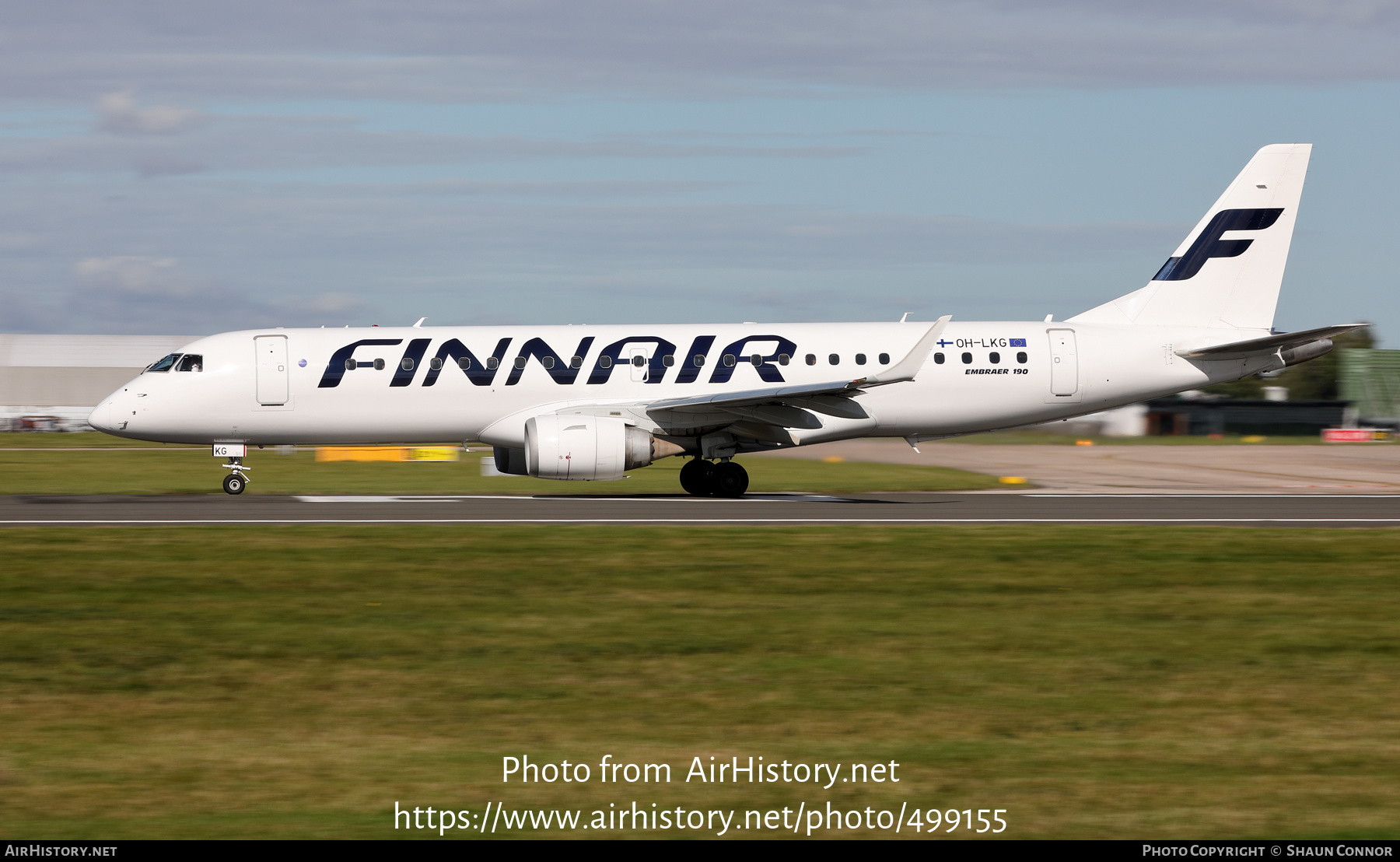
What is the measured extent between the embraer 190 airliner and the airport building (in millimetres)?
68881

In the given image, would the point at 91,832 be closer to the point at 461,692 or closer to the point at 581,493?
the point at 461,692

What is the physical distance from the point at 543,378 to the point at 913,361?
738cm

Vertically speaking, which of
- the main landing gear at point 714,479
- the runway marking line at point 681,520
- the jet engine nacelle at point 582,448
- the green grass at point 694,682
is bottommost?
the green grass at point 694,682

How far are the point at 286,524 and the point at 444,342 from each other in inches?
297

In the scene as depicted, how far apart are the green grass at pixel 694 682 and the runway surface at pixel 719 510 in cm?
455

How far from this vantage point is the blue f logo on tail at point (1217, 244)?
1154 inches

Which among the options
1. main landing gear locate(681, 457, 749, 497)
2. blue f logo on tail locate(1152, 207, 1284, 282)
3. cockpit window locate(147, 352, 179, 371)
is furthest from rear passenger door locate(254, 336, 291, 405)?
blue f logo on tail locate(1152, 207, 1284, 282)

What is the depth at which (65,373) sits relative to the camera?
92062 millimetres

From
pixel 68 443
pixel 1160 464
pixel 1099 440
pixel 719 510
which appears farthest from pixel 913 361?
pixel 68 443

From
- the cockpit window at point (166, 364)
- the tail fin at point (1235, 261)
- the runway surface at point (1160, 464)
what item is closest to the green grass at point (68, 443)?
the cockpit window at point (166, 364)

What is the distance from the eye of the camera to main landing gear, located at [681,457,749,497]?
1084 inches

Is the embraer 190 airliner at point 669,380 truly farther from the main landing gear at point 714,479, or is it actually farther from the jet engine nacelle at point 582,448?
the jet engine nacelle at point 582,448

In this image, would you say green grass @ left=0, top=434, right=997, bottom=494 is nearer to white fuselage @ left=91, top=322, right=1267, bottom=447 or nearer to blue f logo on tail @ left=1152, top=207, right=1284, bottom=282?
white fuselage @ left=91, top=322, right=1267, bottom=447

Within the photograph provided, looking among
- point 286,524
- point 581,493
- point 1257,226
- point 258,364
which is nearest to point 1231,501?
point 1257,226
